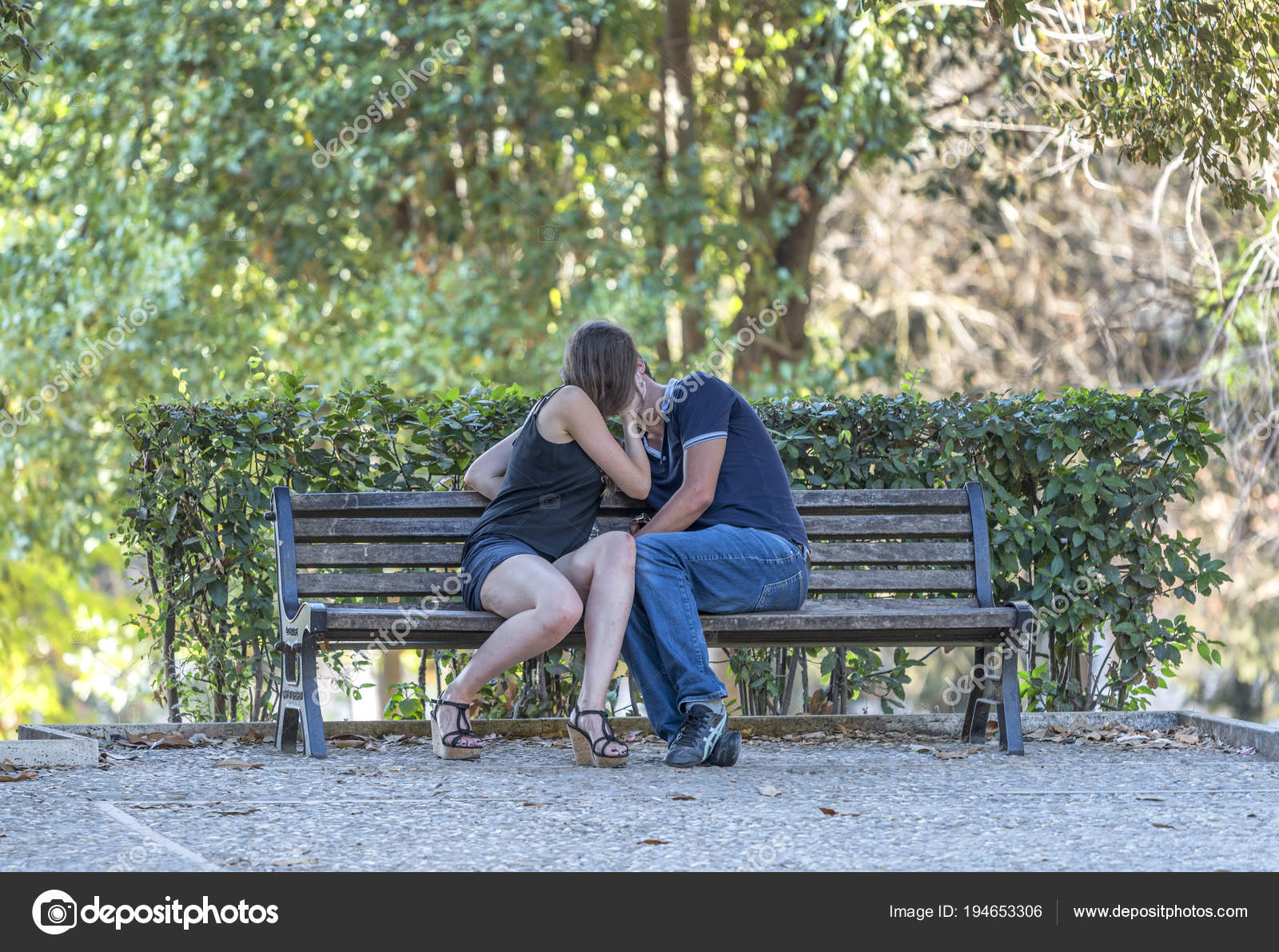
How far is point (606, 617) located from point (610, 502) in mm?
851

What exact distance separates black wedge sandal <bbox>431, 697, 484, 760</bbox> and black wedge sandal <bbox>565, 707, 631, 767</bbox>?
0.35 m

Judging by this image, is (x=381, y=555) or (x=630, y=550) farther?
(x=381, y=555)

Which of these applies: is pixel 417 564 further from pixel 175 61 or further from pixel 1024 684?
pixel 175 61

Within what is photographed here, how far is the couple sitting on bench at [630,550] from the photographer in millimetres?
4281

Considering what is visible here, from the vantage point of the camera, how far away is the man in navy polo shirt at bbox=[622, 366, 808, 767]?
430 cm

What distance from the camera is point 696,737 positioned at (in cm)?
425

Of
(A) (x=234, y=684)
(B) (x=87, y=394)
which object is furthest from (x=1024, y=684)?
(B) (x=87, y=394)

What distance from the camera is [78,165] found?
38.0 ft

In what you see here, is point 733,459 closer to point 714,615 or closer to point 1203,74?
point 714,615

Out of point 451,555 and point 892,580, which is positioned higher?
point 451,555

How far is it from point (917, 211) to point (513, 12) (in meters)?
7.49

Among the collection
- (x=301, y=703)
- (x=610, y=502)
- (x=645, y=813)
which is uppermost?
(x=610, y=502)

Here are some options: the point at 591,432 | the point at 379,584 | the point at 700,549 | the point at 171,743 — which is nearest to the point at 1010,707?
the point at 700,549
